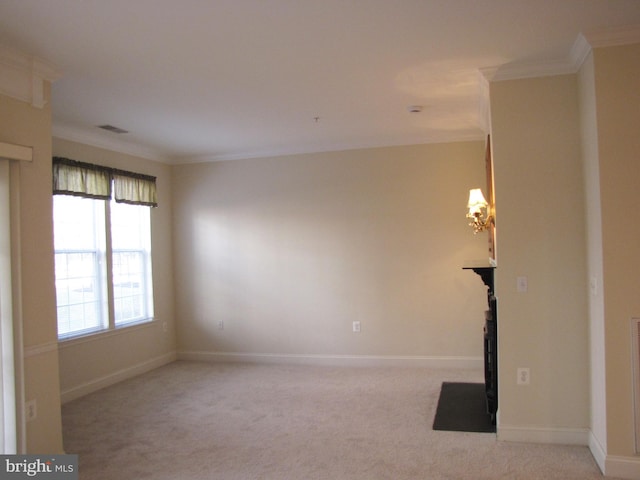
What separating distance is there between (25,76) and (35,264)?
46.8 inches

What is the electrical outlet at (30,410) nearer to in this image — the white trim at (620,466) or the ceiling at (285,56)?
the ceiling at (285,56)

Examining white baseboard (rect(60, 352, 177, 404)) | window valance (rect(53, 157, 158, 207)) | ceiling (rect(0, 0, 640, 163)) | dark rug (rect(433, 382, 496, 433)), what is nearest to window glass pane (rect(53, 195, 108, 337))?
window valance (rect(53, 157, 158, 207))

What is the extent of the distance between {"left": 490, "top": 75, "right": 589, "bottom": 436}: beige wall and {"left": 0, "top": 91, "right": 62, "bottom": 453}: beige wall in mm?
3040

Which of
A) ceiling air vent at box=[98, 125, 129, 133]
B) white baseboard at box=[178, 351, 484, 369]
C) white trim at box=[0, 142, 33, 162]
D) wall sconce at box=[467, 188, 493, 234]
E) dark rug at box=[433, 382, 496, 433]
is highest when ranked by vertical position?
ceiling air vent at box=[98, 125, 129, 133]

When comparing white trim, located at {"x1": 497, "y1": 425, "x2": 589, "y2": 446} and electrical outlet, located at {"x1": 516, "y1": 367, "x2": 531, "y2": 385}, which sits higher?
electrical outlet, located at {"x1": 516, "y1": 367, "x2": 531, "y2": 385}

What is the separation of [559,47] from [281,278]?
154 inches

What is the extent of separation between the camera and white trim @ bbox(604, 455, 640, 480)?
9.62ft

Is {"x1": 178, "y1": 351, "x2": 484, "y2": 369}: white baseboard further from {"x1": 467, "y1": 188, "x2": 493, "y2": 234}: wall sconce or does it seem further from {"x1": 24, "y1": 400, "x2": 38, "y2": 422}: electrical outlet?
{"x1": 24, "y1": 400, "x2": 38, "y2": 422}: electrical outlet

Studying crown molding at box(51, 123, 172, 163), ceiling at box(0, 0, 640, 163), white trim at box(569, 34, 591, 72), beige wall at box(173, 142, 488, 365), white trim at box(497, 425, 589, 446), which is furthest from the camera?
beige wall at box(173, 142, 488, 365)

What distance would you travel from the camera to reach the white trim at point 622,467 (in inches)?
115

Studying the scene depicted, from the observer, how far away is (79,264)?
16.3 ft

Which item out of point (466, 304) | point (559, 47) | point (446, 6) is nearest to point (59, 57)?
point (446, 6)

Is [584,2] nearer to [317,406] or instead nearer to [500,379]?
[500,379]

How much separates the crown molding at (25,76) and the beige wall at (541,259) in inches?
119
